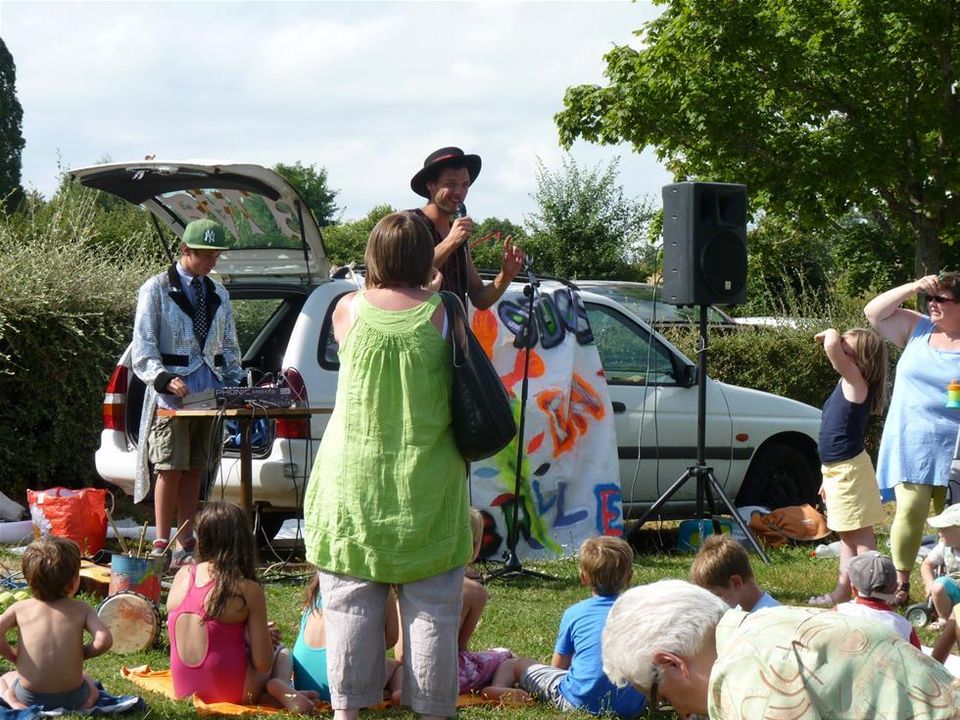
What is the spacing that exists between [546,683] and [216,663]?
1306 mm

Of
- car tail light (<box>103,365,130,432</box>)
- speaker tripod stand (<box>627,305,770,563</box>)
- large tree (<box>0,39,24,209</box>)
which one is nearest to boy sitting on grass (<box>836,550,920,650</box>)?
speaker tripod stand (<box>627,305,770,563</box>)

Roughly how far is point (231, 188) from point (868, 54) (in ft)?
41.7

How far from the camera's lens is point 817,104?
62.5 ft

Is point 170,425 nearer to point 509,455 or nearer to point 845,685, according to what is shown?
point 509,455

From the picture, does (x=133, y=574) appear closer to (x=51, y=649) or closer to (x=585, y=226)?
(x=51, y=649)

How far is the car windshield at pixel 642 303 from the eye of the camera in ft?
50.5

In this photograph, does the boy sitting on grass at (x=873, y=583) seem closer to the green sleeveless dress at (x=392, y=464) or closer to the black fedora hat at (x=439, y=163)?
the green sleeveless dress at (x=392, y=464)

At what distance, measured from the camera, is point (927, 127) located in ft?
61.5

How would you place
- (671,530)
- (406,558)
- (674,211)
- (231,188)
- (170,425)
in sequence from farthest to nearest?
(671,530) → (674,211) → (231,188) → (170,425) → (406,558)

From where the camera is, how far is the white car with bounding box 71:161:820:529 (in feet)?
25.2

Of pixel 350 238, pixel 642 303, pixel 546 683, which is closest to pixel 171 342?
pixel 546 683

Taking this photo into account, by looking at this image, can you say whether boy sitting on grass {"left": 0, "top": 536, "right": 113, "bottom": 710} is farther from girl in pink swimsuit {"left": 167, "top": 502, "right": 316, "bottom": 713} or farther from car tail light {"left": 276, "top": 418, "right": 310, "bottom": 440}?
car tail light {"left": 276, "top": 418, "right": 310, "bottom": 440}

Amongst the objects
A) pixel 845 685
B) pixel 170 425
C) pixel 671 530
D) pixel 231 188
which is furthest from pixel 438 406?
pixel 671 530

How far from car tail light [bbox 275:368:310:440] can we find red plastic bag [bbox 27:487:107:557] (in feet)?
3.80
